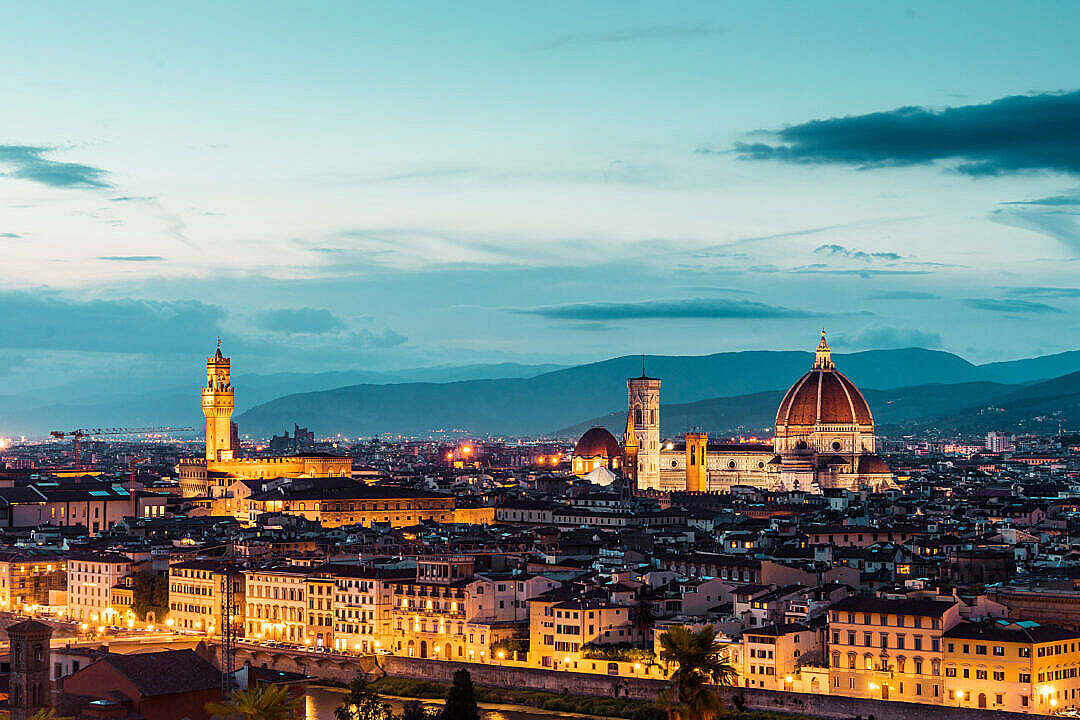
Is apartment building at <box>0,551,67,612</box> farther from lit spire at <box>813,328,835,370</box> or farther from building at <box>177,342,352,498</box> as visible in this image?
lit spire at <box>813,328,835,370</box>

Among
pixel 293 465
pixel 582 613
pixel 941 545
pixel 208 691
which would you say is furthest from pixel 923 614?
pixel 293 465

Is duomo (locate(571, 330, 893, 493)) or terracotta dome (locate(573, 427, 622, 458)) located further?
terracotta dome (locate(573, 427, 622, 458))

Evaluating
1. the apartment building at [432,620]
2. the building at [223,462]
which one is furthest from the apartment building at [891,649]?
the building at [223,462]

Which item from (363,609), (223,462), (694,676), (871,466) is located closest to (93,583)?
(363,609)

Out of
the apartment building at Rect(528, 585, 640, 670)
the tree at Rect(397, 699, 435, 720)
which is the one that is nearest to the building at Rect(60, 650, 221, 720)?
the tree at Rect(397, 699, 435, 720)

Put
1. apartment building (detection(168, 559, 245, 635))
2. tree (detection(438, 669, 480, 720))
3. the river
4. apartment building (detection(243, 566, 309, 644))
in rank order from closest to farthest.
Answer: tree (detection(438, 669, 480, 720))
the river
apartment building (detection(243, 566, 309, 644))
apartment building (detection(168, 559, 245, 635))

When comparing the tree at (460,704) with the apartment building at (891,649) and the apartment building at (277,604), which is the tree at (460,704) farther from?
the apartment building at (277,604)
